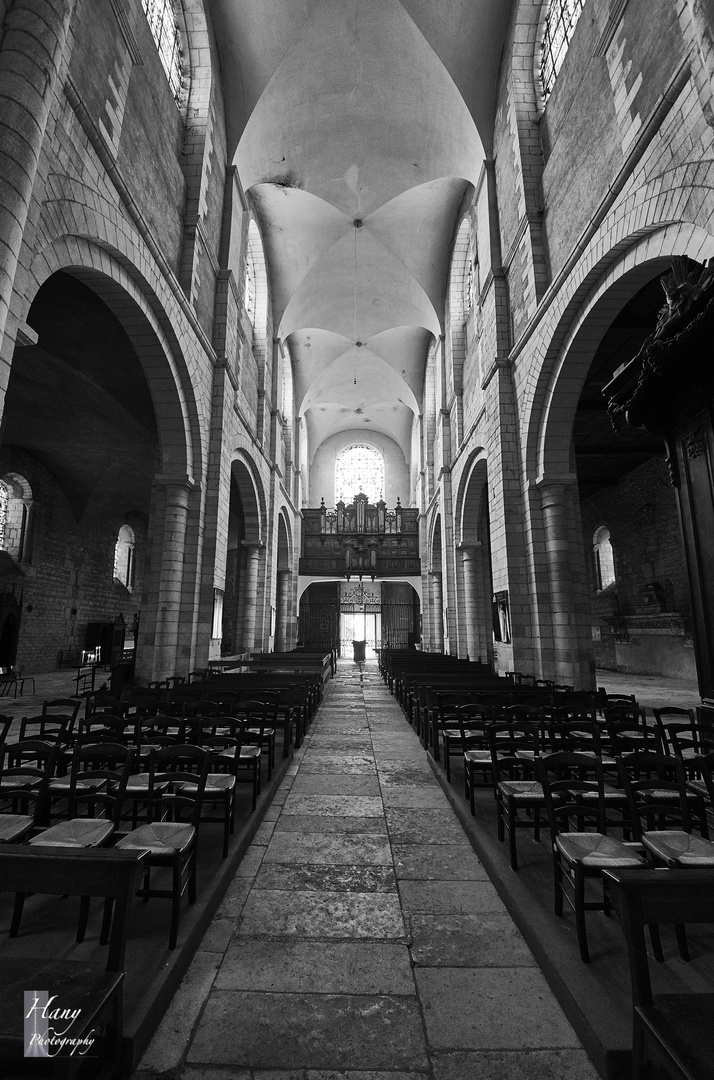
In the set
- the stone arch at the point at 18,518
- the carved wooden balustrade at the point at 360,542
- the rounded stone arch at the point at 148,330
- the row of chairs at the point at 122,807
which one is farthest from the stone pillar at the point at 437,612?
the row of chairs at the point at 122,807

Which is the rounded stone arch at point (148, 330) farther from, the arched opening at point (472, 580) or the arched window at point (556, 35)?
the arched window at point (556, 35)

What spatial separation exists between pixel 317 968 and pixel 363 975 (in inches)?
7.9

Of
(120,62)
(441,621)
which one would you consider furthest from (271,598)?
(120,62)

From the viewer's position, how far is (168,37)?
9977 millimetres

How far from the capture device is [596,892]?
2.93 m

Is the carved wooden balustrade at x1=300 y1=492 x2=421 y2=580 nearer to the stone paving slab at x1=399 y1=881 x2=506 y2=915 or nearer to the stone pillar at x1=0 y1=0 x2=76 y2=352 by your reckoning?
the stone pillar at x1=0 y1=0 x2=76 y2=352

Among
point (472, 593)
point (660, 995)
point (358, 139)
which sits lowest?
point (660, 995)

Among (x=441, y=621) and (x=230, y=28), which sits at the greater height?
(x=230, y=28)

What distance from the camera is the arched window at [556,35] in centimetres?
899

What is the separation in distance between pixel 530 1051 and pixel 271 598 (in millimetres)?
16549

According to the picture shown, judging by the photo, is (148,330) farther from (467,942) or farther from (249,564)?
(467,942)

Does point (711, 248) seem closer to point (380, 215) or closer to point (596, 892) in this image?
point (596, 892)

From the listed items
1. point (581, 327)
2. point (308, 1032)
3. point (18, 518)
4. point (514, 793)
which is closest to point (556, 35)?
point (581, 327)

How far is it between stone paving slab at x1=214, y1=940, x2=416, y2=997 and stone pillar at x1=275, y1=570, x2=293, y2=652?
18.7 meters
